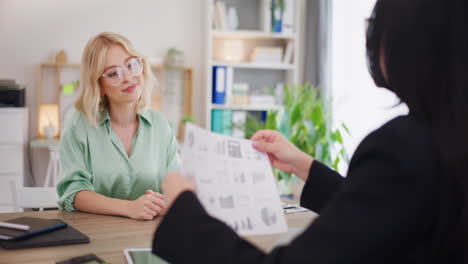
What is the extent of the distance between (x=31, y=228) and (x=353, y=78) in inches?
123

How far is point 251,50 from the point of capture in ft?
15.5

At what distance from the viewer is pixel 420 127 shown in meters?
0.72

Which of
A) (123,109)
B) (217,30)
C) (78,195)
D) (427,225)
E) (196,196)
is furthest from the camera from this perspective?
(217,30)

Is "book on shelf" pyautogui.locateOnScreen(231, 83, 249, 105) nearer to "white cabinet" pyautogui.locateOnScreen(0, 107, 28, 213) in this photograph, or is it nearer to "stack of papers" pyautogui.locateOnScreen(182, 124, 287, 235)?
"white cabinet" pyautogui.locateOnScreen(0, 107, 28, 213)

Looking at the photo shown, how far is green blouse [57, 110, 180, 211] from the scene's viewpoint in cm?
181

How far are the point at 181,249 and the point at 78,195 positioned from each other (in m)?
1.06

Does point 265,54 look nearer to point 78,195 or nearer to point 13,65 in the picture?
point 13,65

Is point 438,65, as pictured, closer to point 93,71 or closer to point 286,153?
point 286,153

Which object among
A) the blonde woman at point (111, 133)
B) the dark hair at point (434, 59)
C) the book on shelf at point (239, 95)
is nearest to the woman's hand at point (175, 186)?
the dark hair at point (434, 59)

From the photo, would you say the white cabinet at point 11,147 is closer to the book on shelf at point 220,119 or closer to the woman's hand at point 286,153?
the book on shelf at point 220,119

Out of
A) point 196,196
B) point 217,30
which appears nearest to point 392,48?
point 196,196

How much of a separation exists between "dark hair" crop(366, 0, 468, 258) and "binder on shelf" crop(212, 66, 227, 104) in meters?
3.58

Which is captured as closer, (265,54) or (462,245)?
(462,245)

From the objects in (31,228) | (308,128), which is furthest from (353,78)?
(31,228)
